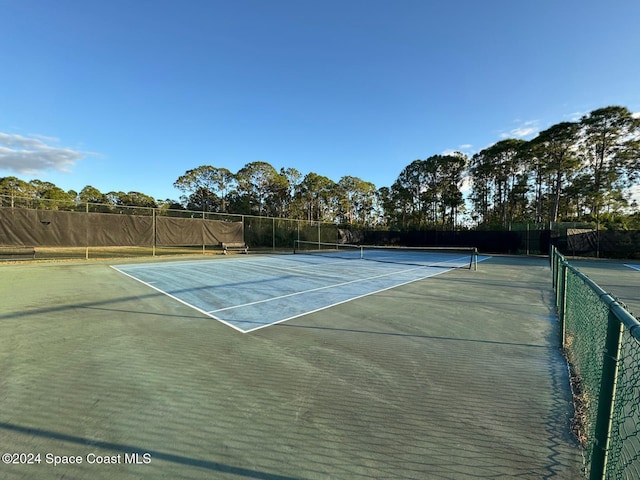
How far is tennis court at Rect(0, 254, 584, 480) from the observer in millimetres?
1740

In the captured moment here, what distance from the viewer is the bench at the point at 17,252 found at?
12367 millimetres

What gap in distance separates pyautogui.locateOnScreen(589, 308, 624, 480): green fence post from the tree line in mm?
26041

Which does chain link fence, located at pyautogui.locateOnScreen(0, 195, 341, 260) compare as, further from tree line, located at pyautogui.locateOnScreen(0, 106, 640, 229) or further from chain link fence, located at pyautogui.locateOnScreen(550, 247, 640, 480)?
chain link fence, located at pyautogui.locateOnScreen(550, 247, 640, 480)

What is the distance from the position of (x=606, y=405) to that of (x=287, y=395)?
2.00 meters

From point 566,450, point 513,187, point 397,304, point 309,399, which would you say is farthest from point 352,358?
point 513,187

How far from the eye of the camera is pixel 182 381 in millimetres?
2666

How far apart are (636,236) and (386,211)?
26.6m

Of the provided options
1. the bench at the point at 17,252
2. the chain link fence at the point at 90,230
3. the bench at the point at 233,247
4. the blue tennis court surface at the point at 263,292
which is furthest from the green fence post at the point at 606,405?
the bench at the point at 233,247

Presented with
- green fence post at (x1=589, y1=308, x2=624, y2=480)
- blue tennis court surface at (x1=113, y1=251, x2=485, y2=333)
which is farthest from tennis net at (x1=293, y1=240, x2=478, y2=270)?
green fence post at (x1=589, y1=308, x2=624, y2=480)

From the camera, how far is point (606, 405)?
4.71ft

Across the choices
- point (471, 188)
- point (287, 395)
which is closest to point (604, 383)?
point (287, 395)

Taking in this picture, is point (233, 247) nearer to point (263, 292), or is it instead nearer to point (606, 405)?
point (263, 292)

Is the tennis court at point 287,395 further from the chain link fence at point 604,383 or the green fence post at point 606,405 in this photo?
the green fence post at point 606,405

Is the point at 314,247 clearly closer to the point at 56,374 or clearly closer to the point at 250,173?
the point at 250,173
